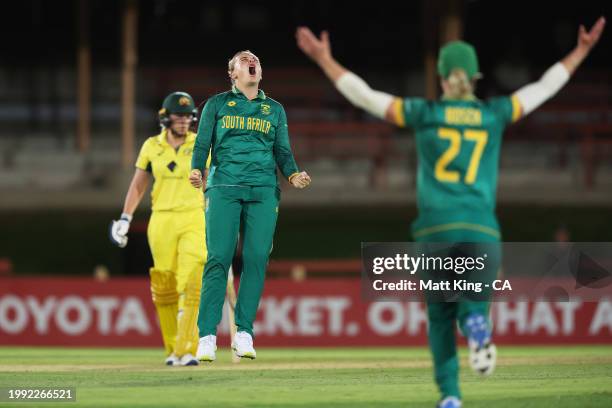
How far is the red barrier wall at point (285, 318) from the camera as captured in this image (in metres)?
17.5

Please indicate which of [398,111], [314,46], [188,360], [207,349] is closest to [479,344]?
[398,111]

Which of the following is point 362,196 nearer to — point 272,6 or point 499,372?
point 272,6

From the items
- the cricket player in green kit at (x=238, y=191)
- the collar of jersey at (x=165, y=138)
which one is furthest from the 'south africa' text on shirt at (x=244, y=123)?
the collar of jersey at (x=165, y=138)

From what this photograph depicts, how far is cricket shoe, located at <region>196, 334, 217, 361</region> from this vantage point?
863 cm

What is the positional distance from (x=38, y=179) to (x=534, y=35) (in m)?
13.0

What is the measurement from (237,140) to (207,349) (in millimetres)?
1489

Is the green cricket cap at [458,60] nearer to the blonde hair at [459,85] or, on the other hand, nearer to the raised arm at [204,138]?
the blonde hair at [459,85]

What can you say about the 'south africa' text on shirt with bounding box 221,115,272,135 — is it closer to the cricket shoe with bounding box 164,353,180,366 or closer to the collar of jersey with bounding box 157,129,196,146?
the collar of jersey with bounding box 157,129,196,146

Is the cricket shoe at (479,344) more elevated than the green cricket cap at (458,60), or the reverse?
the green cricket cap at (458,60)

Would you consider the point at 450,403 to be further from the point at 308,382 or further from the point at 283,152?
the point at 283,152

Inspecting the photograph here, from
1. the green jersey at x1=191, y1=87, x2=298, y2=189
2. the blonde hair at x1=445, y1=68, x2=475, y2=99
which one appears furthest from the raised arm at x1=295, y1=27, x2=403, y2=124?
the green jersey at x1=191, y1=87, x2=298, y2=189

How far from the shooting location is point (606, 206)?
24.3 m

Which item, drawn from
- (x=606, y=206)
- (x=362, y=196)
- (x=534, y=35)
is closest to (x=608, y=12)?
(x=534, y=35)

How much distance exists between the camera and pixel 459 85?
6.72 meters
